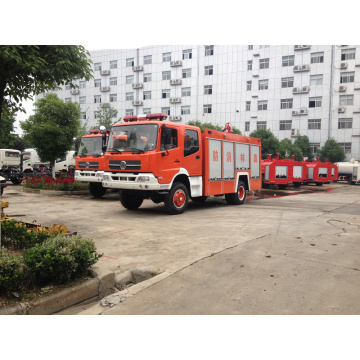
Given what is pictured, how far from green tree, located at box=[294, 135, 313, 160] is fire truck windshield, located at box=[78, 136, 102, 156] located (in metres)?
32.6

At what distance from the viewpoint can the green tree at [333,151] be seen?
1497 inches

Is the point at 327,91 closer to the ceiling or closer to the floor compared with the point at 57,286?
closer to the ceiling

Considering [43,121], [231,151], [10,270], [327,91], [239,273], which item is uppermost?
[327,91]

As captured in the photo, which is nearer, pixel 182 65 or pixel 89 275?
pixel 89 275

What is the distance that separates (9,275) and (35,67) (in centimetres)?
352

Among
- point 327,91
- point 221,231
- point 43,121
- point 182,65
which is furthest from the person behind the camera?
point 182,65

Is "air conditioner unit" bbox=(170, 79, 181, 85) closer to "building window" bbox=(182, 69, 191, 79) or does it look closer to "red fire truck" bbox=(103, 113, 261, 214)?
"building window" bbox=(182, 69, 191, 79)

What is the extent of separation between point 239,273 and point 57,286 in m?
2.32

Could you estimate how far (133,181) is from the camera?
9016mm

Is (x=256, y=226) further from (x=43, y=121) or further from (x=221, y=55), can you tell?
(x=221, y=55)

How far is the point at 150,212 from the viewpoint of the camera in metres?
10.1

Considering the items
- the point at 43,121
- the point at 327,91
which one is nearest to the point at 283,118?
the point at 327,91

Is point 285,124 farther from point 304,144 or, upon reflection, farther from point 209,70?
point 209,70

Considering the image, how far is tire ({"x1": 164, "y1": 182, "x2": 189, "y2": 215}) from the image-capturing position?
9352 mm
